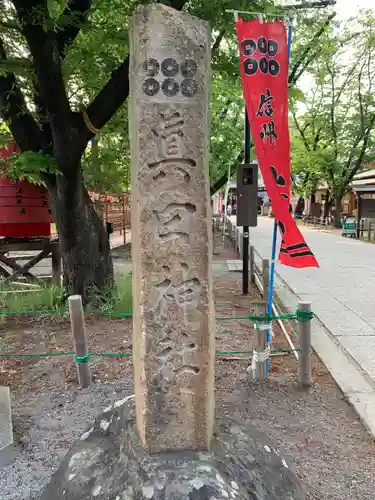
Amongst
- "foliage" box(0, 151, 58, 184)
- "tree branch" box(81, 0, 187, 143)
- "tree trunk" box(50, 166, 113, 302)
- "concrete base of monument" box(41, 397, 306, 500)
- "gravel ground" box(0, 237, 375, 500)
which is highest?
"tree branch" box(81, 0, 187, 143)

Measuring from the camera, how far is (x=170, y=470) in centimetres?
219

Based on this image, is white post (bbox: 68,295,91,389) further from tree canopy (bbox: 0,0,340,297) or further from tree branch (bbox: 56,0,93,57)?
tree branch (bbox: 56,0,93,57)

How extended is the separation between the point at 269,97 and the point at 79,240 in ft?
12.8

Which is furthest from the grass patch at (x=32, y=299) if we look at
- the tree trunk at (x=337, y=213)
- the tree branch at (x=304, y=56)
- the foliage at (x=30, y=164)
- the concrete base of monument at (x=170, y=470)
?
the tree trunk at (x=337, y=213)

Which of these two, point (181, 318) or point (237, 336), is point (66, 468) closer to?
point (181, 318)

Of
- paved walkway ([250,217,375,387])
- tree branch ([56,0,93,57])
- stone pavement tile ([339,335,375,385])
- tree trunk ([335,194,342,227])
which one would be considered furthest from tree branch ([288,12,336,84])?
tree trunk ([335,194,342,227])

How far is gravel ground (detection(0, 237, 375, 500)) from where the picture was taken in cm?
307

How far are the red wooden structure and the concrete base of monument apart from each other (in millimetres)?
5714

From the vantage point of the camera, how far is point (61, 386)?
4.48 metres

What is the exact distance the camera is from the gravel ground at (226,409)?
10.1 ft

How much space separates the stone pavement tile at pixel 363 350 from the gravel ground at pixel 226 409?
504 millimetres

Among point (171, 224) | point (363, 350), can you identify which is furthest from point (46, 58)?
point (363, 350)

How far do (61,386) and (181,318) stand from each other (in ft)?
9.05

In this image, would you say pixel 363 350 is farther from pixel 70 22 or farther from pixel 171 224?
pixel 70 22
